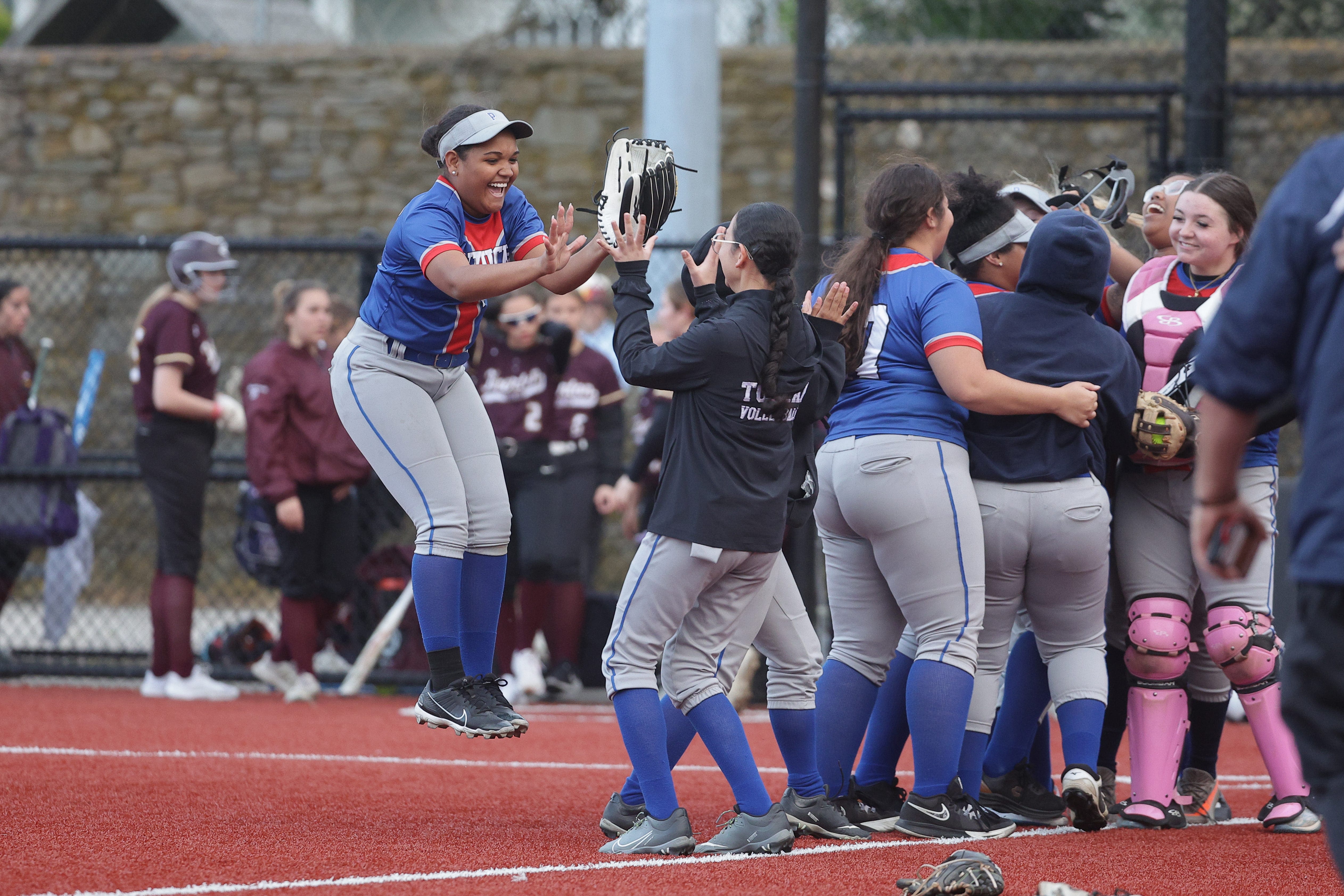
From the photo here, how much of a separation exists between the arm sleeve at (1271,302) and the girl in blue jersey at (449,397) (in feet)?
7.26

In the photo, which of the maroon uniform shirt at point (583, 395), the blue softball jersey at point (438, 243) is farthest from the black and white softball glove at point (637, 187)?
the maroon uniform shirt at point (583, 395)

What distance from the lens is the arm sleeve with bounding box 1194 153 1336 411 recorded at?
219cm

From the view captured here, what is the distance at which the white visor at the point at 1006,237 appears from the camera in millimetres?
4641

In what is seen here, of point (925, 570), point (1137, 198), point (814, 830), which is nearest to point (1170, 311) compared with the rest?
point (925, 570)

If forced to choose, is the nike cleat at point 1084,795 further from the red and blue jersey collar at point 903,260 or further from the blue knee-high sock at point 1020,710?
the red and blue jersey collar at point 903,260

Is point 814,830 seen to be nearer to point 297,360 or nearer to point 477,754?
point 477,754

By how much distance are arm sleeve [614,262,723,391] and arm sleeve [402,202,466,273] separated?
0.52 m

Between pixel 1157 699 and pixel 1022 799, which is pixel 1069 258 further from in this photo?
pixel 1022 799

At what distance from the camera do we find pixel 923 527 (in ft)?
13.5

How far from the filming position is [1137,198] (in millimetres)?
8734

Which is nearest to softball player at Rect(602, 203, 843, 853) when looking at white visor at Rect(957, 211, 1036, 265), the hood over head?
the hood over head

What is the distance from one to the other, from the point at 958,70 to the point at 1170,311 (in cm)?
697

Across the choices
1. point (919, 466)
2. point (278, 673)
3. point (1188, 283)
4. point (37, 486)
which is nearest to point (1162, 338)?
point (1188, 283)

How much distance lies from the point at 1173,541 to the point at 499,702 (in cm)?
211
